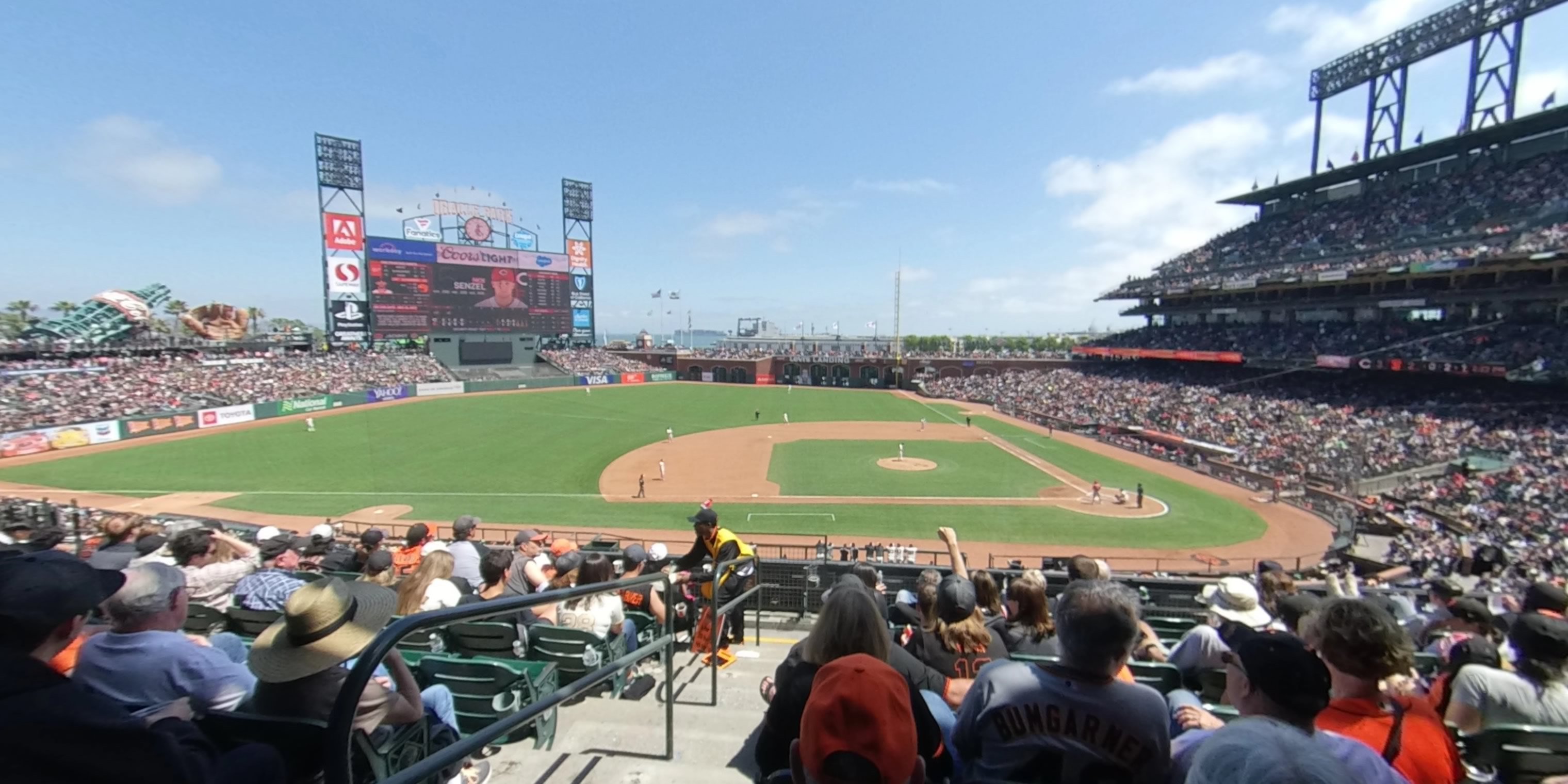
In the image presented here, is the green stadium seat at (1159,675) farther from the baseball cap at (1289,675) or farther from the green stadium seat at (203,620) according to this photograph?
the green stadium seat at (203,620)

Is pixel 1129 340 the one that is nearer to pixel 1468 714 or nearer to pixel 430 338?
pixel 1468 714

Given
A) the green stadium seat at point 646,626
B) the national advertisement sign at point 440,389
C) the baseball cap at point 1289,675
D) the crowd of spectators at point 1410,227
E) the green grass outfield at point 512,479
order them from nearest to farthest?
the baseball cap at point 1289,675 < the green stadium seat at point 646,626 < the green grass outfield at point 512,479 < the crowd of spectators at point 1410,227 < the national advertisement sign at point 440,389

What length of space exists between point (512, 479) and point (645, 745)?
27572mm

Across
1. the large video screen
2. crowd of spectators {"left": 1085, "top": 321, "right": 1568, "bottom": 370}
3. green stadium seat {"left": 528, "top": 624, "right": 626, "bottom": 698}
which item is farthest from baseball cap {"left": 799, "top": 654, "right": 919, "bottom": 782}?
the large video screen

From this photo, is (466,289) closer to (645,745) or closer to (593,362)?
(593,362)

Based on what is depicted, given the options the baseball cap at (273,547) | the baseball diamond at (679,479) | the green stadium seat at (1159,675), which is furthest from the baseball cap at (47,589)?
the baseball diamond at (679,479)

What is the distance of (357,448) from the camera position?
36.7 m

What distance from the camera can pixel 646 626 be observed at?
748cm

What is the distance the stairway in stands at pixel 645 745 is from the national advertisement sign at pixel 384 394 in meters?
59.0

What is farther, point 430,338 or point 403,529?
point 430,338

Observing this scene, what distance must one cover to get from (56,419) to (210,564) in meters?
43.9

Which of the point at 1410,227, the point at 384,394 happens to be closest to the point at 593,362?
the point at 384,394

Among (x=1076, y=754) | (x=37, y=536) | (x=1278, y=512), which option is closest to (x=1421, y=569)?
(x=1278, y=512)

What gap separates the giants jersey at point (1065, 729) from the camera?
2621 millimetres
